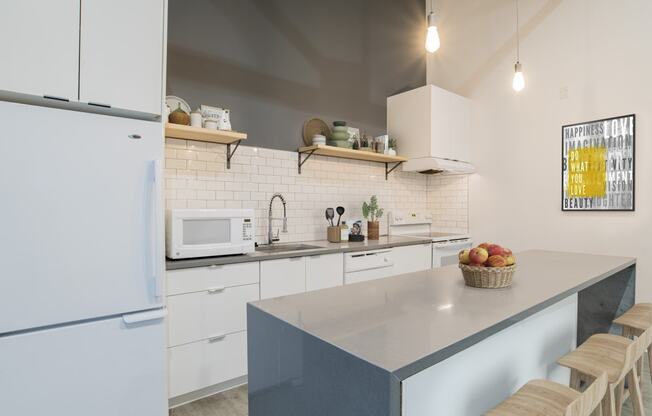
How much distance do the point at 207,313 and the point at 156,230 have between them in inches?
27.5

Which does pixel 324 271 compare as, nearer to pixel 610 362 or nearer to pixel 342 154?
pixel 342 154

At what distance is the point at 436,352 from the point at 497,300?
619mm

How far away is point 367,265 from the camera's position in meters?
3.17

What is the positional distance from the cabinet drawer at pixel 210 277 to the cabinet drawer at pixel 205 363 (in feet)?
1.16

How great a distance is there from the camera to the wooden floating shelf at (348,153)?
10.9 feet

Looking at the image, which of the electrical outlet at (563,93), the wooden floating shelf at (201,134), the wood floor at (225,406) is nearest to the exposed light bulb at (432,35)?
the wooden floating shelf at (201,134)

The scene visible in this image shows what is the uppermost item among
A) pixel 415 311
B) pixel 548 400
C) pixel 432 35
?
pixel 432 35

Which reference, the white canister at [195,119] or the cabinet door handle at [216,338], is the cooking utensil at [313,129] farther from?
the cabinet door handle at [216,338]

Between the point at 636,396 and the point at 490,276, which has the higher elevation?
the point at 490,276

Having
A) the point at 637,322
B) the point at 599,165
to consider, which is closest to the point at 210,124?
the point at 637,322

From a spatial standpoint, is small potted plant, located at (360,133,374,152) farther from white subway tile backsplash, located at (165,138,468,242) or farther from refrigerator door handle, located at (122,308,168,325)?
refrigerator door handle, located at (122,308,168,325)

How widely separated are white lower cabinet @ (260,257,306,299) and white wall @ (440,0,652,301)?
2.50 metres

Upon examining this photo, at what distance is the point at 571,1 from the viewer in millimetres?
3518

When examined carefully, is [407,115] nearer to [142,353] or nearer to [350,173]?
[350,173]
